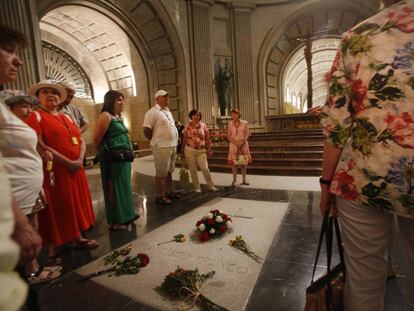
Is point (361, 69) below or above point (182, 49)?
below

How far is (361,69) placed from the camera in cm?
101

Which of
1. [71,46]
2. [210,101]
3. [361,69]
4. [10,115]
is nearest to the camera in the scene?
[361,69]

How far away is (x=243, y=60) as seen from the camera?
49.0 feet

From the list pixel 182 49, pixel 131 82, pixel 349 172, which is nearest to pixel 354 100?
pixel 349 172

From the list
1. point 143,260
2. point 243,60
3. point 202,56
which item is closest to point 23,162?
point 143,260

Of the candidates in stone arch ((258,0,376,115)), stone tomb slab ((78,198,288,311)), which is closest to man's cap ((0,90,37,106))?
stone tomb slab ((78,198,288,311))

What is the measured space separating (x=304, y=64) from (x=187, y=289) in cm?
2620

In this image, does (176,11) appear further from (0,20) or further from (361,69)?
(361,69)

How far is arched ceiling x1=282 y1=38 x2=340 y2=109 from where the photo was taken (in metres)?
19.2

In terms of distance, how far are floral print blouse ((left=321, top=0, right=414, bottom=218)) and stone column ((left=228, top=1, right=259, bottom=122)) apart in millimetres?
14134

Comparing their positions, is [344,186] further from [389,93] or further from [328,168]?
[389,93]

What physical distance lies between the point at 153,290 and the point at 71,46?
16.1m

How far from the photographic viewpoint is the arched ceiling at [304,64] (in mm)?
19234

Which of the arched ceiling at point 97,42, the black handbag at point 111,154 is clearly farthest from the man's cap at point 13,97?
the arched ceiling at point 97,42
